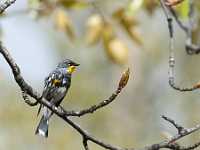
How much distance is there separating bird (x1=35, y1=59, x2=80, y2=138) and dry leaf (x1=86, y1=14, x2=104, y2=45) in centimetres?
136

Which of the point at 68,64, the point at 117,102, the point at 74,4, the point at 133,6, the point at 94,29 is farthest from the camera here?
the point at 117,102

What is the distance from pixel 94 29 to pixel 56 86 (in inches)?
63.8

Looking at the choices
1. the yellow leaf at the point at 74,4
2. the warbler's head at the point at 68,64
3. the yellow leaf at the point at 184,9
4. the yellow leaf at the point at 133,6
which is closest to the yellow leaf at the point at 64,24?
the yellow leaf at the point at 74,4

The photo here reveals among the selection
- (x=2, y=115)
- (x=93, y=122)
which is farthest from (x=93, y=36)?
(x=93, y=122)

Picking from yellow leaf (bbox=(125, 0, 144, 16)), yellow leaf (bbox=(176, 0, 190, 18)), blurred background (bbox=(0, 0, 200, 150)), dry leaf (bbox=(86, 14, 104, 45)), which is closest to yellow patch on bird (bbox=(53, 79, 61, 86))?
yellow leaf (bbox=(125, 0, 144, 16))

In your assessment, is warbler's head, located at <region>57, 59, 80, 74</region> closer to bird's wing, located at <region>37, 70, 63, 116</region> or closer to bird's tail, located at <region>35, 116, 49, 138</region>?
bird's wing, located at <region>37, 70, 63, 116</region>

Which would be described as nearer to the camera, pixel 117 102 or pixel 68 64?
pixel 68 64

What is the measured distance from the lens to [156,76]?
50.0 ft

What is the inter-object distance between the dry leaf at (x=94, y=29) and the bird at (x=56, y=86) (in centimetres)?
136

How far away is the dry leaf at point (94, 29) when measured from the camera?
6172 mm

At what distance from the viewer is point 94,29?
6.20 meters

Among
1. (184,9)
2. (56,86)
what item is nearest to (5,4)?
(56,86)

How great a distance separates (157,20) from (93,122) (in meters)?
3.32

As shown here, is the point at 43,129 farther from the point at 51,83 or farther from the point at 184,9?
the point at 184,9
